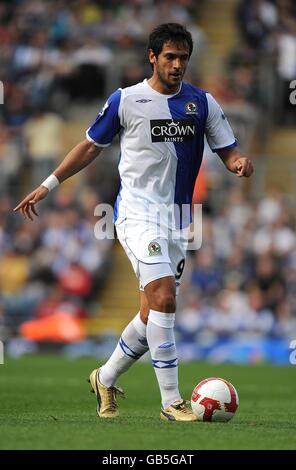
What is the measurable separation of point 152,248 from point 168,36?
153 centimetres

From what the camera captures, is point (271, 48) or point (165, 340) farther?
point (271, 48)

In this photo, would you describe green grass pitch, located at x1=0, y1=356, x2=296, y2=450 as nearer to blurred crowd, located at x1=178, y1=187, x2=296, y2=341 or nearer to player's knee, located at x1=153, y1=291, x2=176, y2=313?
player's knee, located at x1=153, y1=291, x2=176, y2=313

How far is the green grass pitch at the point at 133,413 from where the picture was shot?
723 centimetres

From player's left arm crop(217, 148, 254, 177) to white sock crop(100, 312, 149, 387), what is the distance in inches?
51.5

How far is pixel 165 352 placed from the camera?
8.79 meters

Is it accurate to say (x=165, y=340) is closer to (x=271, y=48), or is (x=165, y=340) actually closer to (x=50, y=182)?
(x=50, y=182)

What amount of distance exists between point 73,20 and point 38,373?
34.6 feet

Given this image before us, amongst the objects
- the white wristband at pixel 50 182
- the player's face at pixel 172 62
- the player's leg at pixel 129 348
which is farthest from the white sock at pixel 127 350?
the player's face at pixel 172 62

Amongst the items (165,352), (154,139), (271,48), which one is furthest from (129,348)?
(271,48)

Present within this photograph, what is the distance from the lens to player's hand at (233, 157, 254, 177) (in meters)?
8.94

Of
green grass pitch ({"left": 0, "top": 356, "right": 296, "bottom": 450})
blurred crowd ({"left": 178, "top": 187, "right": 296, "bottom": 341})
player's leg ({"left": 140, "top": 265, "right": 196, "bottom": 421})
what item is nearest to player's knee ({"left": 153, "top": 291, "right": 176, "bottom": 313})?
player's leg ({"left": 140, "top": 265, "right": 196, "bottom": 421})

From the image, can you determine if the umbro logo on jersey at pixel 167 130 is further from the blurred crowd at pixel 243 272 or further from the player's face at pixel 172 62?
the blurred crowd at pixel 243 272

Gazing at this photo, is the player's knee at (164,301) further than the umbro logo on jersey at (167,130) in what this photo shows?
No

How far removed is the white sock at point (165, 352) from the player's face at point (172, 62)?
1693 mm
